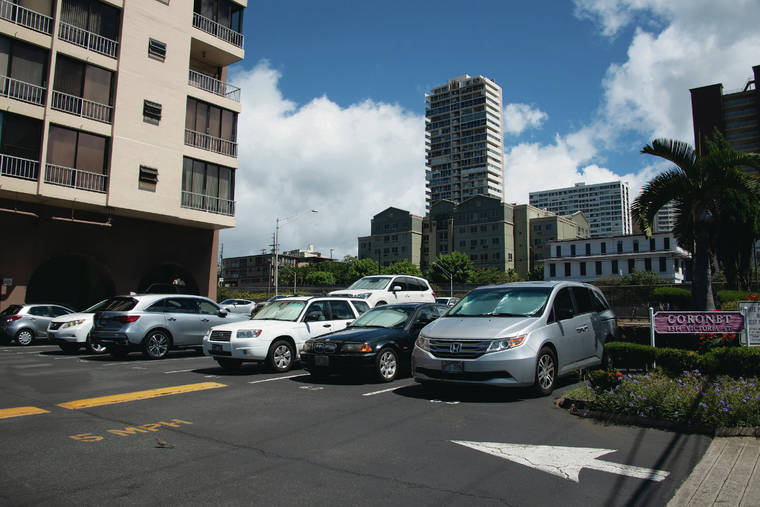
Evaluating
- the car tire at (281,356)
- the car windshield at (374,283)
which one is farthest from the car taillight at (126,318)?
the car windshield at (374,283)

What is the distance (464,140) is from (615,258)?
82384 millimetres

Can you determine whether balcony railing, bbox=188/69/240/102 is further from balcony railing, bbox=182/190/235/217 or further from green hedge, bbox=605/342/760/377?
green hedge, bbox=605/342/760/377

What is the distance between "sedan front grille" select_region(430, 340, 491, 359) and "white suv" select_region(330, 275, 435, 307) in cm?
1056

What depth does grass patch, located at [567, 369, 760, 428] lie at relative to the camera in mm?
6035

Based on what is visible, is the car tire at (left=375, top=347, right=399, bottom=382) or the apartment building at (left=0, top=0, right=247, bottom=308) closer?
the car tire at (left=375, top=347, right=399, bottom=382)

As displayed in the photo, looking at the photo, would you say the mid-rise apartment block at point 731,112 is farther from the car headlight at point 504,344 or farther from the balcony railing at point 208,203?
the car headlight at point 504,344

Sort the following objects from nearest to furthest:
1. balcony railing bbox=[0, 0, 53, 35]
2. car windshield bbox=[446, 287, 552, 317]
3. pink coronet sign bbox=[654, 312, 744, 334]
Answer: pink coronet sign bbox=[654, 312, 744, 334] < car windshield bbox=[446, 287, 552, 317] < balcony railing bbox=[0, 0, 53, 35]

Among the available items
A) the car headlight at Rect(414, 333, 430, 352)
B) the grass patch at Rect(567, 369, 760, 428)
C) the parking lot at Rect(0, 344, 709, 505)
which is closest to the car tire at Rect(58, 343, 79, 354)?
the parking lot at Rect(0, 344, 709, 505)

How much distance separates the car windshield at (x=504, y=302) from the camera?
905cm

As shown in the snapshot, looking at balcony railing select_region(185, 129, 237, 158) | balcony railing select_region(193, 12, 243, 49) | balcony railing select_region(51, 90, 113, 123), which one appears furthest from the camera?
balcony railing select_region(193, 12, 243, 49)

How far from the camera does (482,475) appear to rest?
4.74 meters

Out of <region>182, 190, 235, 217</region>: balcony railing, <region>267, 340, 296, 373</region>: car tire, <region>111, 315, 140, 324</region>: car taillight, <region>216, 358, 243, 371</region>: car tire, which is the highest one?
<region>182, 190, 235, 217</region>: balcony railing

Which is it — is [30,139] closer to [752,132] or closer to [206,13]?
[206,13]

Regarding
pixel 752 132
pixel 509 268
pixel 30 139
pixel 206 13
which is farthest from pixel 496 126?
pixel 30 139
